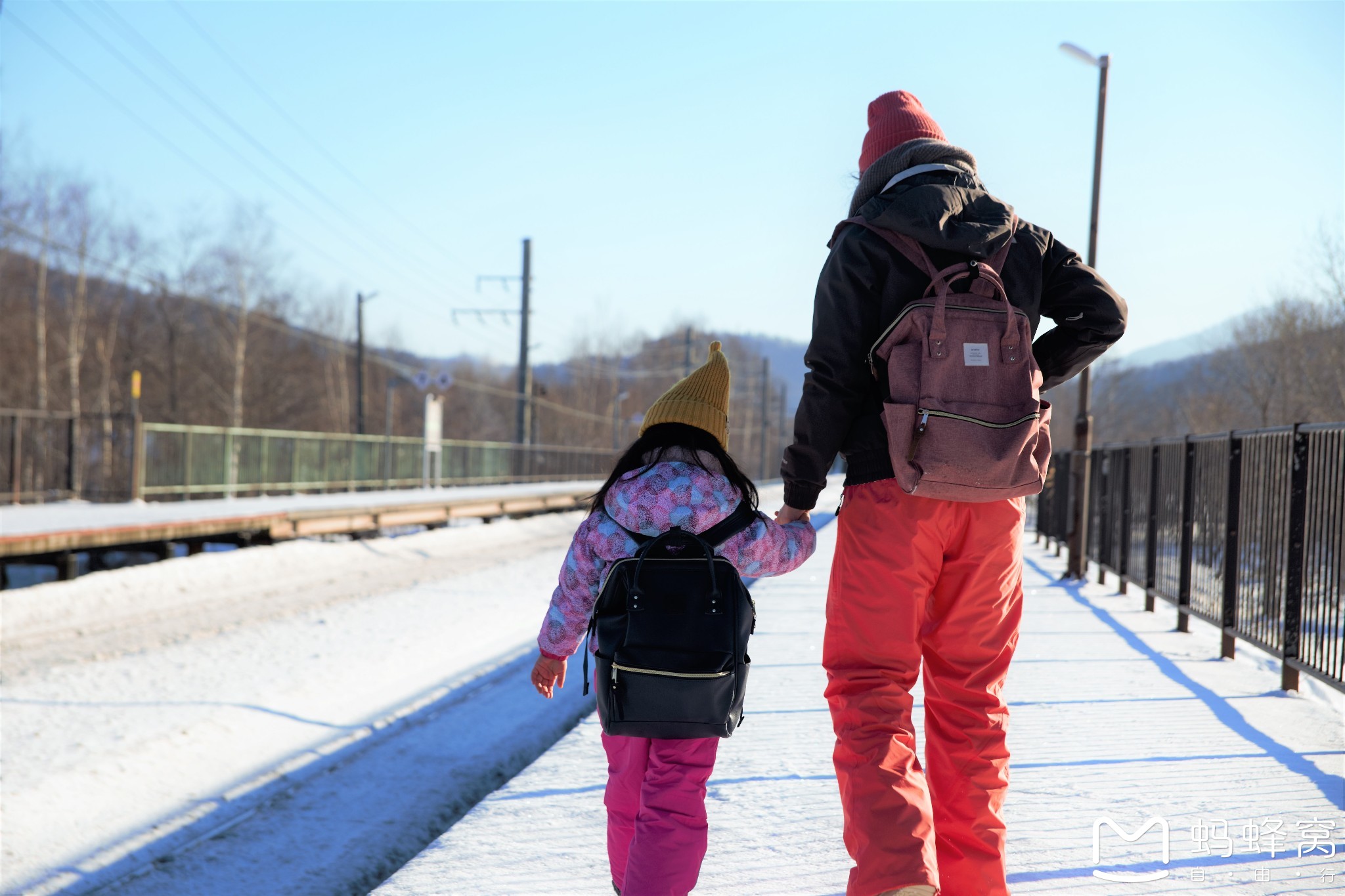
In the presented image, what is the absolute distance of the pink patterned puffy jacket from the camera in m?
2.39

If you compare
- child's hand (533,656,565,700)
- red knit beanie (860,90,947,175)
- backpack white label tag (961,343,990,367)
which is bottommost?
child's hand (533,656,565,700)

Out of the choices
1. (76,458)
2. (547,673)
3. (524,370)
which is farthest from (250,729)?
(524,370)

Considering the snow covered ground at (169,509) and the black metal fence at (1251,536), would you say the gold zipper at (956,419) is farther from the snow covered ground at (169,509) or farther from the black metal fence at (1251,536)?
the snow covered ground at (169,509)

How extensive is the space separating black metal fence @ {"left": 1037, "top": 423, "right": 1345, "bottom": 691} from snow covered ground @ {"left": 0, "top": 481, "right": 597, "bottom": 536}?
450 inches

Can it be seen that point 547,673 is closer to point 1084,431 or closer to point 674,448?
point 674,448

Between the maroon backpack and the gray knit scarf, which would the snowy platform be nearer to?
the gray knit scarf

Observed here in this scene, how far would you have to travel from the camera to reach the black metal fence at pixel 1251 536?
4711 millimetres

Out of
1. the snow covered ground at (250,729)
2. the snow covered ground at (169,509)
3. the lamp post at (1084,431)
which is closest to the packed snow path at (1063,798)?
the snow covered ground at (250,729)

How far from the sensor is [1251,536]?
19.6 feet

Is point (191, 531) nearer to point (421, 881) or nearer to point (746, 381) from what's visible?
point (421, 881)

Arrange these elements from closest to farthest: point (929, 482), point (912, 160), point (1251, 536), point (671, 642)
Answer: point (929, 482), point (671, 642), point (912, 160), point (1251, 536)

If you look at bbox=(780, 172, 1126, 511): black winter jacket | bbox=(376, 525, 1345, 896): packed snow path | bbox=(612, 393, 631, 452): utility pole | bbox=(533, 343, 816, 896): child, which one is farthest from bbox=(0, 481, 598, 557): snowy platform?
bbox=(612, 393, 631, 452): utility pole

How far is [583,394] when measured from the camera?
7688 centimetres

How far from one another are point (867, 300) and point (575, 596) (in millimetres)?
1058
